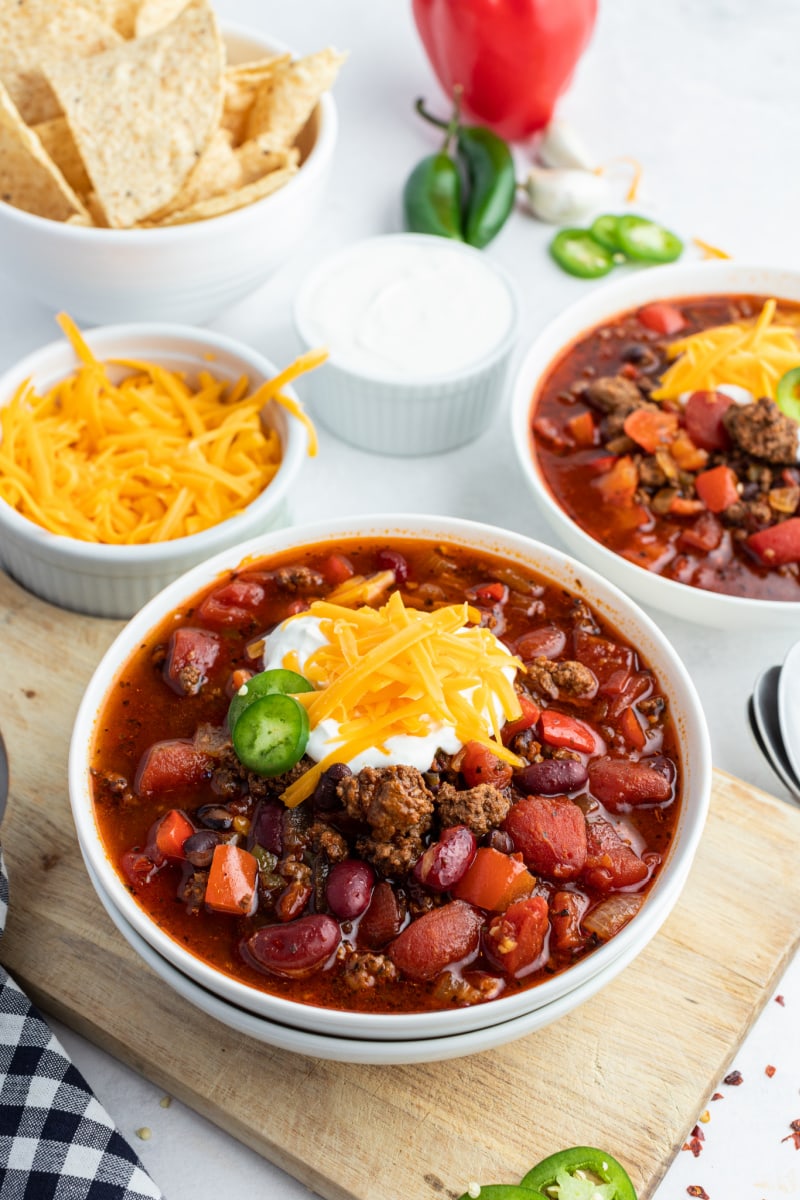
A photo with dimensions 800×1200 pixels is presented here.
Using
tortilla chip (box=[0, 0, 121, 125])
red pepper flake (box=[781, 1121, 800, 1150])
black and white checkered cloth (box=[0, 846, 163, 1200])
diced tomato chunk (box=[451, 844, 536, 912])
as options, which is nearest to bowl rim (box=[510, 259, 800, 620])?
diced tomato chunk (box=[451, 844, 536, 912])

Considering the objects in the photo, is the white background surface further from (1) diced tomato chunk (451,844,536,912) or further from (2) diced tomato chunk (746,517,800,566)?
(1) diced tomato chunk (451,844,536,912)

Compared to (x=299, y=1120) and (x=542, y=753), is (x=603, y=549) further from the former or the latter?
(x=299, y=1120)

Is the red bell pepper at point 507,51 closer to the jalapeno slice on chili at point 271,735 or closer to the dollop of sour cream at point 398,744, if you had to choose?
the dollop of sour cream at point 398,744

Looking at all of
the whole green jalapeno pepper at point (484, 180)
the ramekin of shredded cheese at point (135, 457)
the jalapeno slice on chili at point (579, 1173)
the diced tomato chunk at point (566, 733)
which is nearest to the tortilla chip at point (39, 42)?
the ramekin of shredded cheese at point (135, 457)

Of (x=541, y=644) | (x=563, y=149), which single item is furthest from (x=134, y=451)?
(x=563, y=149)

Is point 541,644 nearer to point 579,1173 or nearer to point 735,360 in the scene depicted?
point 579,1173

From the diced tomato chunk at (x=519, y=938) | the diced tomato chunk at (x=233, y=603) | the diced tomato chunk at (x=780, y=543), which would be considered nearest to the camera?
the diced tomato chunk at (x=519, y=938)

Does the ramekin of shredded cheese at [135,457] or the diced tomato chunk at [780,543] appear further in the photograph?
the diced tomato chunk at [780,543]
